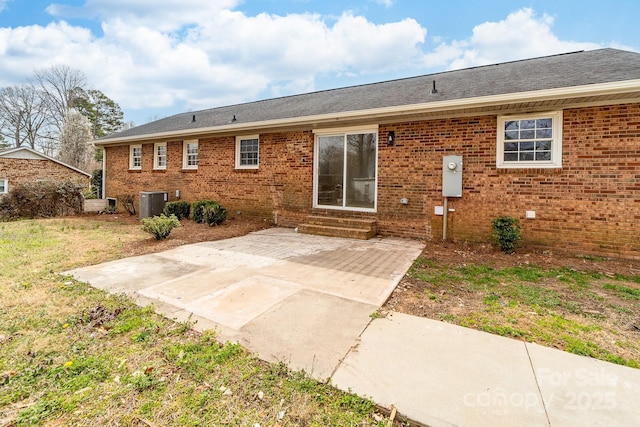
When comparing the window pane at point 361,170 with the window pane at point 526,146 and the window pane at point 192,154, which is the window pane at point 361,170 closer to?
the window pane at point 526,146

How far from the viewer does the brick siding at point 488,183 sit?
5.47 metres

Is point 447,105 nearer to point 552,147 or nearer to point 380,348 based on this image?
point 552,147

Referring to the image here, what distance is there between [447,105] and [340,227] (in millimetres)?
3758

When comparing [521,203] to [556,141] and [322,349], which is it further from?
[322,349]

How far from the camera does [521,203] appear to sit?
20.3 feet

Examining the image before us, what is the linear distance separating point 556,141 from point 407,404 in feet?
21.0

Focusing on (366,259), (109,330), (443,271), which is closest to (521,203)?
(443,271)

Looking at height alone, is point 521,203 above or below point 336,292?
above

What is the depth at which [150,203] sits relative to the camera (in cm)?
1059

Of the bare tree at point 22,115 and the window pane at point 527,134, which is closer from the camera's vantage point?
the window pane at point 527,134

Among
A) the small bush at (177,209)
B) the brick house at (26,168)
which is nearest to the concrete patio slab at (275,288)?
the small bush at (177,209)

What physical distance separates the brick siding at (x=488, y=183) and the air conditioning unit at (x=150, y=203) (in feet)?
13.1

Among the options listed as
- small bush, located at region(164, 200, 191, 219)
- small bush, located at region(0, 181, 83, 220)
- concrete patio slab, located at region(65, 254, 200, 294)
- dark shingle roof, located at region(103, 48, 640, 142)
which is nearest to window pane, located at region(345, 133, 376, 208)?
dark shingle roof, located at region(103, 48, 640, 142)

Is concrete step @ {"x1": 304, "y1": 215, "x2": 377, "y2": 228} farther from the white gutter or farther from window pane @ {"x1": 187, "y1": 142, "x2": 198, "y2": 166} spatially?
window pane @ {"x1": 187, "y1": 142, "x2": 198, "y2": 166}
